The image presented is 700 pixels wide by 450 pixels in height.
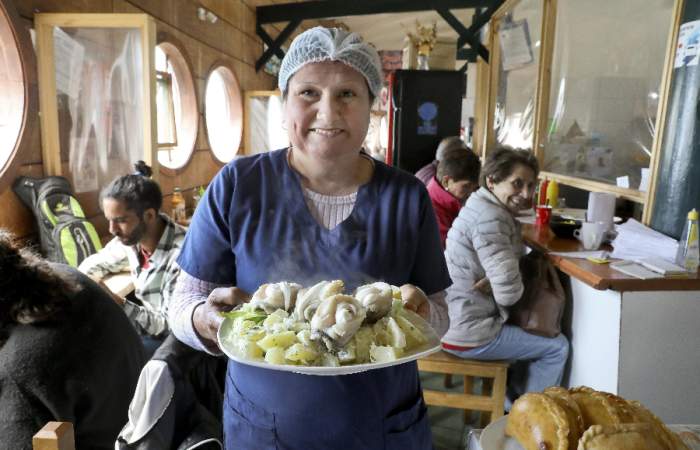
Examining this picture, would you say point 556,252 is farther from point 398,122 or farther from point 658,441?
point 398,122

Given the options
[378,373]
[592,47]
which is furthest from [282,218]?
[592,47]

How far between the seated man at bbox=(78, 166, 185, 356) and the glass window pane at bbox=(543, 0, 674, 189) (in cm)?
257

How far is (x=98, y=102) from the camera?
3016 mm

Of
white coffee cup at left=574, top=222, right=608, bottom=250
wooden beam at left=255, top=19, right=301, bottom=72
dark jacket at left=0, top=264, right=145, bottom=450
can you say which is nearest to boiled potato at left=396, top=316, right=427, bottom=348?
dark jacket at left=0, top=264, right=145, bottom=450

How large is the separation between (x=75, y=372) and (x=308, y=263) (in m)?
0.73

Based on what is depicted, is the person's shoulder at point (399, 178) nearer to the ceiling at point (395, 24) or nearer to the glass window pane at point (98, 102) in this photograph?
the glass window pane at point (98, 102)

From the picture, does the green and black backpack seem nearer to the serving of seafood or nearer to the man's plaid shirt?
Answer: the man's plaid shirt

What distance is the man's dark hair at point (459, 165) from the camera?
3166 mm

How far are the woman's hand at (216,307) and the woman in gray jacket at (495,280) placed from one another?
1.44 m

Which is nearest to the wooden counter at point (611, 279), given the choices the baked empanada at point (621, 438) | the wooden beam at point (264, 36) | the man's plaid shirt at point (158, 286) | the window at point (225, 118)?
the baked empanada at point (621, 438)

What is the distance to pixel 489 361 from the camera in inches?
91.0

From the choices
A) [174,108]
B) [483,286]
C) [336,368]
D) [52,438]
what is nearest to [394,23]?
[174,108]

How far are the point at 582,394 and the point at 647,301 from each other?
3.46 ft

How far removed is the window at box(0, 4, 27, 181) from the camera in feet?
8.36
